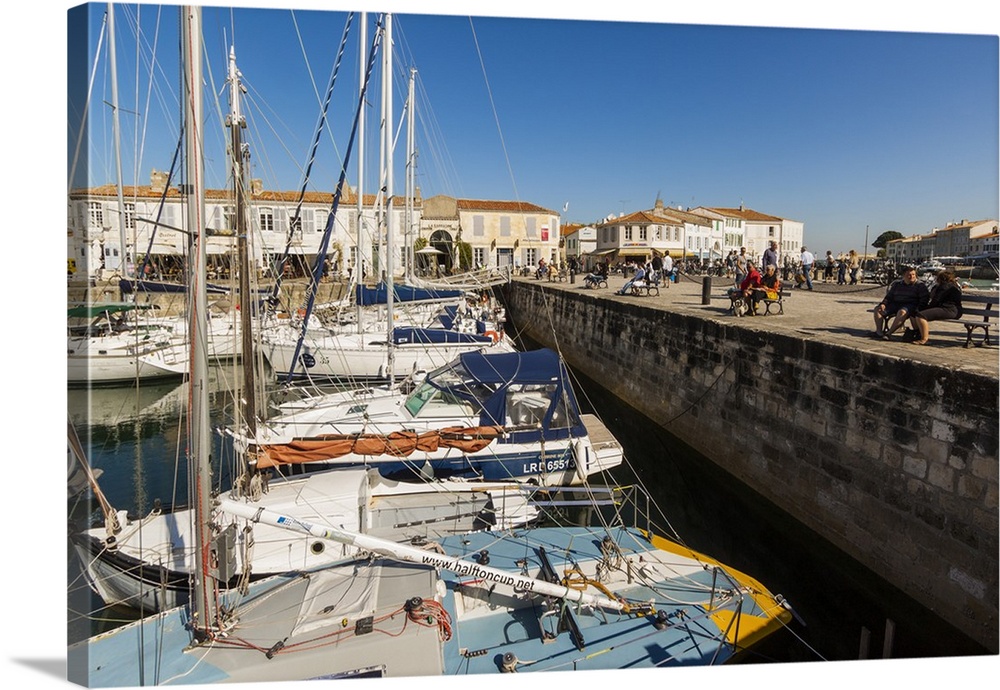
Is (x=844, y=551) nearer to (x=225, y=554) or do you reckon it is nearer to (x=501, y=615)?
(x=501, y=615)

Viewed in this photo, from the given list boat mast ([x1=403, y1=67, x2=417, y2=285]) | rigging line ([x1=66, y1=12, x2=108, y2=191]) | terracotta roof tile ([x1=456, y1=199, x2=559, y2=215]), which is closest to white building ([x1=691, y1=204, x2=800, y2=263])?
terracotta roof tile ([x1=456, y1=199, x2=559, y2=215])

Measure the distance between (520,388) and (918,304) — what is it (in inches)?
164

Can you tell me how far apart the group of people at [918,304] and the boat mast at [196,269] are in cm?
612

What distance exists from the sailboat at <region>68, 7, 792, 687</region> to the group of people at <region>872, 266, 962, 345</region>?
11.3 feet

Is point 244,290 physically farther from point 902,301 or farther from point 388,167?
point 902,301

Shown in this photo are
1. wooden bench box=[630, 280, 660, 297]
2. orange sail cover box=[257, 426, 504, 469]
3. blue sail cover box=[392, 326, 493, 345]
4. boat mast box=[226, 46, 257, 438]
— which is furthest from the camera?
wooden bench box=[630, 280, 660, 297]

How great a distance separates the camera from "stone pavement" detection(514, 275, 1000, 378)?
4.89m

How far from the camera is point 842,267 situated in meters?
15.1

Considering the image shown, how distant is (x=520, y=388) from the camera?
6.50m

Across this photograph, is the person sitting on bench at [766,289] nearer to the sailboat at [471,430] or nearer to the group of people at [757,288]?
the group of people at [757,288]

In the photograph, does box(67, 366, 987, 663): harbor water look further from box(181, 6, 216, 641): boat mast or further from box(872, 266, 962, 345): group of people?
box(872, 266, 962, 345): group of people

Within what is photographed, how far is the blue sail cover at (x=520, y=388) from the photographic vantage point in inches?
250

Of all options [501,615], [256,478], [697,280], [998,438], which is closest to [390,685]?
[501,615]

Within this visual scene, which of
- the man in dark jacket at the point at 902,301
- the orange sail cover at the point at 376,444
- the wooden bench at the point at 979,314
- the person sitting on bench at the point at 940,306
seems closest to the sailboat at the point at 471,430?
the orange sail cover at the point at 376,444
